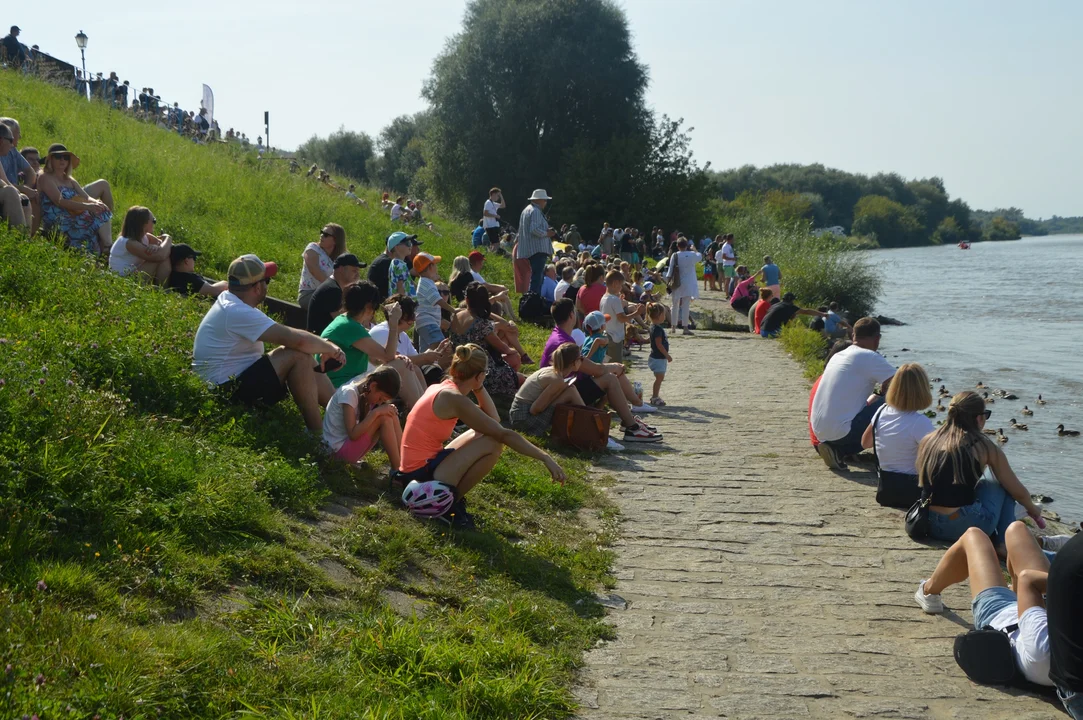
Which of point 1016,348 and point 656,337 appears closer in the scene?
point 656,337

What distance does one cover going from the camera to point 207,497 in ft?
16.8

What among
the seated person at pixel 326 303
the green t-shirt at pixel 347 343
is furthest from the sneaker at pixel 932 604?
the seated person at pixel 326 303

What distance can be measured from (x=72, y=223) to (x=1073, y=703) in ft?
31.9

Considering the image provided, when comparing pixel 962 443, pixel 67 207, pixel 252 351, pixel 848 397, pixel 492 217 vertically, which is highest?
pixel 492 217

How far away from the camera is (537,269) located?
17.5 metres

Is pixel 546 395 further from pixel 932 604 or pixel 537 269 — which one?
pixel 537 269

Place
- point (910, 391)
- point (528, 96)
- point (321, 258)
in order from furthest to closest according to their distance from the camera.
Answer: point (528, 96), point (321, 258), point (910, 391)

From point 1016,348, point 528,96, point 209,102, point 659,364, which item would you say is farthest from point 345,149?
point 659,364

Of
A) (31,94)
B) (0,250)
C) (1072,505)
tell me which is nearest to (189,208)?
(31,94)

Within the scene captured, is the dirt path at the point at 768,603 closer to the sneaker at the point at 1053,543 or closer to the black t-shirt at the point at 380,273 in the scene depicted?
the sneaker at the point at 1053,543

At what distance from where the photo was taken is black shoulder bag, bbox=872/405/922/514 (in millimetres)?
7914

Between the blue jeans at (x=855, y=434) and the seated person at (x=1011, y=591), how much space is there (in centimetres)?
347

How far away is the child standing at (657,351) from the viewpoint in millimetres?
12195

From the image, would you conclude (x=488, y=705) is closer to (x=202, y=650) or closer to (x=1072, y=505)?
(x=202, y=650)
